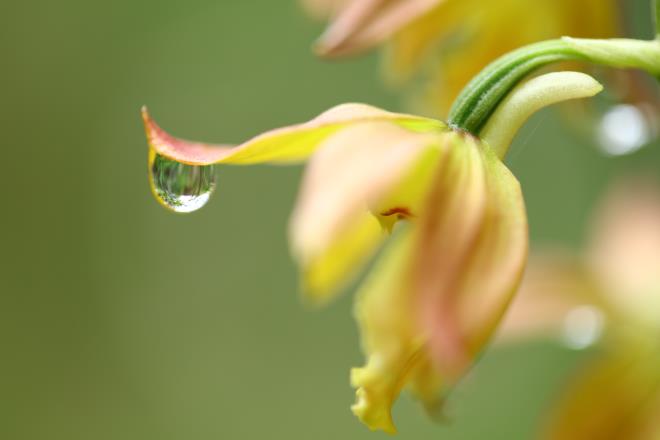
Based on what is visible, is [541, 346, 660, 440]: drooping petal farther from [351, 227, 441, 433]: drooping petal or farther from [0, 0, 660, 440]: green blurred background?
[0, 0, 660, 440]: green blurred background

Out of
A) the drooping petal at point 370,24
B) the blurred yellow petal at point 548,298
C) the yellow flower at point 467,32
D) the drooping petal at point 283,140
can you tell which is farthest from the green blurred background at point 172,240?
the drooping petal at point 283,140

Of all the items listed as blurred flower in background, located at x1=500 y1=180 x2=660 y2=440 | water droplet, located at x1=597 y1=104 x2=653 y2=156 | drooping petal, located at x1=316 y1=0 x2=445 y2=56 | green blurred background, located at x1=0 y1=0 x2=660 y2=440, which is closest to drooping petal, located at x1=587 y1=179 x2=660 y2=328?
blurred flower in background, located at x1=500 y1=180 x2=660 y2=440

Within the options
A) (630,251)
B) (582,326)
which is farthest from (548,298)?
(630,251)

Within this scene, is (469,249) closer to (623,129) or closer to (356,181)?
(356,181)

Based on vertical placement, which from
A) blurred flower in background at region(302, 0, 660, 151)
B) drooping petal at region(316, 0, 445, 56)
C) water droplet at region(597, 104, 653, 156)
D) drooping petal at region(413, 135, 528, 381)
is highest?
blurred flower in background at region(302, 0, 660, 151)

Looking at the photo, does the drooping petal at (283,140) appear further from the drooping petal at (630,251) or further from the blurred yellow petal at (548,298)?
the drooping petal at (630,251)
